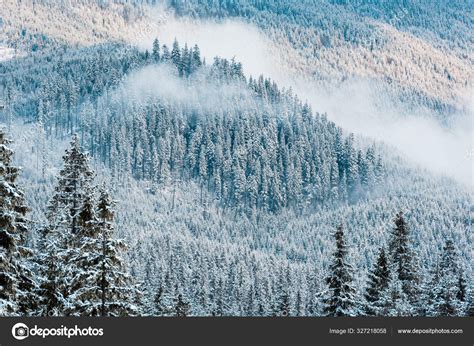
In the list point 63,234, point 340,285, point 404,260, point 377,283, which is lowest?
point 340,285

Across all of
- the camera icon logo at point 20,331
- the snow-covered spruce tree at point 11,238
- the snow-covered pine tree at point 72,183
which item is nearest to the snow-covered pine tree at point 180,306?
the snow-covered pine tree at point 72,183

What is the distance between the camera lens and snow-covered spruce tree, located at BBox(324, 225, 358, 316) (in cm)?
4134

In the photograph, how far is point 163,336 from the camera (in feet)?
76.4

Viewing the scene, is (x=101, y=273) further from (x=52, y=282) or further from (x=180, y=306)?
(x=180, y=306)

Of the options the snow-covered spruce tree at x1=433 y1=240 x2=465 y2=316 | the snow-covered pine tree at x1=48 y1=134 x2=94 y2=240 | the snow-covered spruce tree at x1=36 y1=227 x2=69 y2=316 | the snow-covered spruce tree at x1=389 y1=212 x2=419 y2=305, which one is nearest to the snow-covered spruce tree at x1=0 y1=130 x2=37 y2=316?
the snow-covered spruce tree at x1=36 y1=227 x2=69 y2=316

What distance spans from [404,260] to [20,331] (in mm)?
36281

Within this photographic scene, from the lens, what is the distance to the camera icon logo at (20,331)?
23.0m

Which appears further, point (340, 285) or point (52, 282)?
point (340, 285)

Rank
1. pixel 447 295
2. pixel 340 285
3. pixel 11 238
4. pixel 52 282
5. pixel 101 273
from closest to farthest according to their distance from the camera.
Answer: pixel 11 238
pixel 101 273
pixel 52 282
pixel 340 285
pixel 447 295

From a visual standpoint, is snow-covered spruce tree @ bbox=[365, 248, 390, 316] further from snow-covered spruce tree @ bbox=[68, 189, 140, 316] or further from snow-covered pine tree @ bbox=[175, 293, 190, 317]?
snow-covered pine tree @ bbox=[175, 293, 190, 317]

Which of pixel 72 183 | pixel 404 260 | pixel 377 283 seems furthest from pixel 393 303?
pixel 72 183

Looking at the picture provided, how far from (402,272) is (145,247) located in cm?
13583

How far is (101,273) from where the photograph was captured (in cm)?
3225

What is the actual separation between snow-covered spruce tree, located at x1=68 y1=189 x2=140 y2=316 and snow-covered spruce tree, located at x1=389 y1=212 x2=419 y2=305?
994 inches
